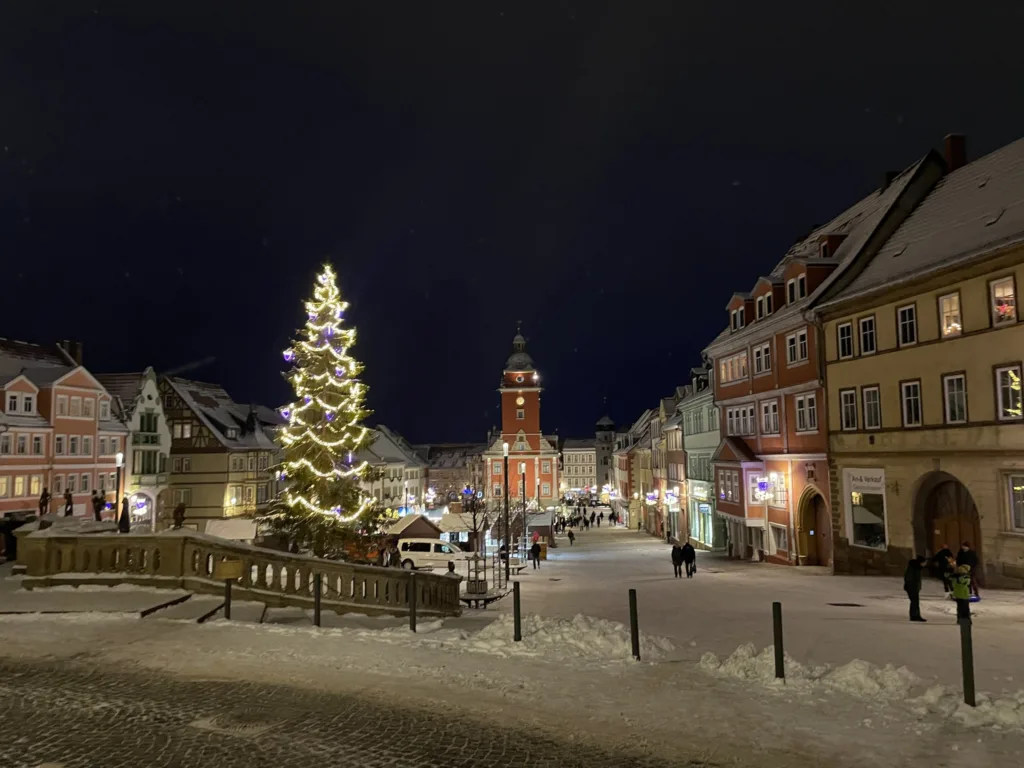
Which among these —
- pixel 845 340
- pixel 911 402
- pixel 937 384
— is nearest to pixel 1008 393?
pixel 937 384

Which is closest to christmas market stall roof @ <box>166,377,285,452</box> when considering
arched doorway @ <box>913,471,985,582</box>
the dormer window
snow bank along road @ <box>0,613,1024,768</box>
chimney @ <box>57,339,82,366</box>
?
chimney @ <box>57,339,82,366</box>

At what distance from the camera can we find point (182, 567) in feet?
50.3

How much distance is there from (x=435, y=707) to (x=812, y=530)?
98.3ft

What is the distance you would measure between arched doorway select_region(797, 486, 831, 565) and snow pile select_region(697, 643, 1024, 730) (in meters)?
25.2

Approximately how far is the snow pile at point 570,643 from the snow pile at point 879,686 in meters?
1.14

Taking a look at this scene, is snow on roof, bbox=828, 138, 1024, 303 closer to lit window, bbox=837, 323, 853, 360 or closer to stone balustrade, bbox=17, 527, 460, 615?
lit window, bbox=837, 323, 853, 360

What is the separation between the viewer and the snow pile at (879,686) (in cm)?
848

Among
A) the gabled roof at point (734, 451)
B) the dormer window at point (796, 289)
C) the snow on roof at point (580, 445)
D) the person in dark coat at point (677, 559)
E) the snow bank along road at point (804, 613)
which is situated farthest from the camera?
the snow on roof at point (580, 445)

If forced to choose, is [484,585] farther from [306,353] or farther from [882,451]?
[882,451]

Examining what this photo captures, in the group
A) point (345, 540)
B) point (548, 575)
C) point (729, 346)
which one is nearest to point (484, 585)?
point (345, 540)

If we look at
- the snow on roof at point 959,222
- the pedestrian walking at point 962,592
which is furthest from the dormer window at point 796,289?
the pedestrian walking at point 962,592

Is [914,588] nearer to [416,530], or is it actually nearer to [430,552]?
[430,552]

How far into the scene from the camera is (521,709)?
351 inches

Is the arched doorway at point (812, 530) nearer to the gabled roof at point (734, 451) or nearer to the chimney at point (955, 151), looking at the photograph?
the gabled roof at point (734, 451)
